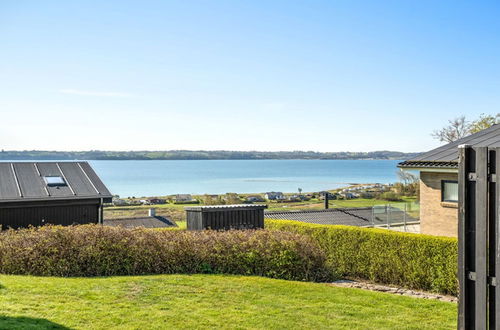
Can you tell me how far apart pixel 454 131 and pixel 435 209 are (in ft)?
111

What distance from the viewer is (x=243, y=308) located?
7465 mm

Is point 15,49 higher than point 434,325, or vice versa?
point 15,49

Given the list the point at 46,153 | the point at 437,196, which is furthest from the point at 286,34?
the point at 46,153

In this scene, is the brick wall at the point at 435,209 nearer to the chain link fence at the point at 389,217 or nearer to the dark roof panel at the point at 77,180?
the chain link fence at the point at 389,217

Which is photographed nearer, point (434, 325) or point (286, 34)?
point (434, 325)

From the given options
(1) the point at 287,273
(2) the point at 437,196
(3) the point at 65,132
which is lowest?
(1) the point at 287,273

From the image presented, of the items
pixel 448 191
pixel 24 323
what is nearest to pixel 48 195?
pixel 24 323

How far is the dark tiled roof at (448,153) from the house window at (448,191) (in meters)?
0.69

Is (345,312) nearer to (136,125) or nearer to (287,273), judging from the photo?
(287,273)

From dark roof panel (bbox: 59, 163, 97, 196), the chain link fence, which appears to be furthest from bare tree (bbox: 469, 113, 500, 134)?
dark roof panel (bbox: 59, 163, 97, 196)

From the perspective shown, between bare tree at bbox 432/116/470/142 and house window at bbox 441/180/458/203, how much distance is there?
31.5 m

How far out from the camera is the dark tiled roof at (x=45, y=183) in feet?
51.0

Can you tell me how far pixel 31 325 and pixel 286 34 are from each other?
1539cm

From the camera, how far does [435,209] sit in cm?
1612
